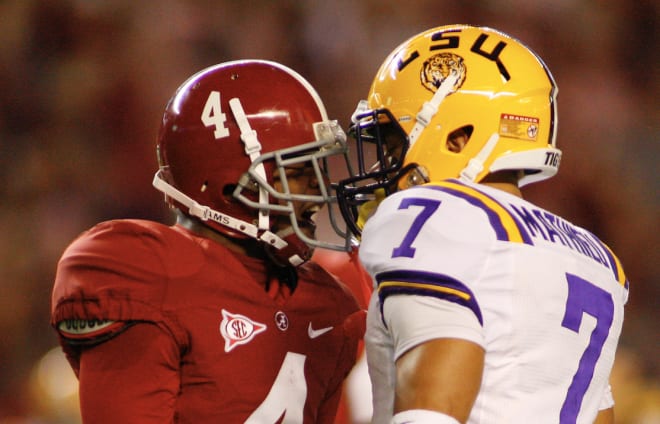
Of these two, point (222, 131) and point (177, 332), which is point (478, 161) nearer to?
point (222, 131)

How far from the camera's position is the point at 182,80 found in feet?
13.4

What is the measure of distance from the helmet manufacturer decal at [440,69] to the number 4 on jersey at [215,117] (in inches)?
15.0

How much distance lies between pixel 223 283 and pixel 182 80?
9.03ft

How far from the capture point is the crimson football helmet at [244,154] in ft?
5.15

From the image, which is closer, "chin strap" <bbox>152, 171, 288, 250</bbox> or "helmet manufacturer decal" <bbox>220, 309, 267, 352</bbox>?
"helmet manufacturer decal" <bbox>220, 309, 267, 352</bbox>

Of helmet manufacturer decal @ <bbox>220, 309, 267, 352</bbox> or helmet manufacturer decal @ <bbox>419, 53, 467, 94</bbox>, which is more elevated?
helmet manufacturer decal @ <bbox>419, 53, 467, 94</bbox>

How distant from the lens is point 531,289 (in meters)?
1.23

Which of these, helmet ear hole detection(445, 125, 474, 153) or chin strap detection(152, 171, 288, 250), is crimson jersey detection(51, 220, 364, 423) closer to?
chin strap detection(152, 171, 288, 250)

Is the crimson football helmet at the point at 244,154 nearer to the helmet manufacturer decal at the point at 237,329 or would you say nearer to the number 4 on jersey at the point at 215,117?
the number 4 on jersey at the point at 215,117

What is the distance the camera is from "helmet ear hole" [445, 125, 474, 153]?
5.04 ft

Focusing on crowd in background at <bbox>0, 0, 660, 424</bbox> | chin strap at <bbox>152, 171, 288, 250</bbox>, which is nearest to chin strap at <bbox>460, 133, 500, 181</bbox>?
chin strap at <bbox>152, 171, 288, 250</bbox>

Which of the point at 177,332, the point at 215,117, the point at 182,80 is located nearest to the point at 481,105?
the point at 215,117

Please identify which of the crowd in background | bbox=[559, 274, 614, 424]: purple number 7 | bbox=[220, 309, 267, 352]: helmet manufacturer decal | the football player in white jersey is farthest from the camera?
the crowd in background

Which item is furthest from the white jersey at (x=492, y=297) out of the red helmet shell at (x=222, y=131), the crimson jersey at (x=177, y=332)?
the red helmet shell at (x=222, y=131)
